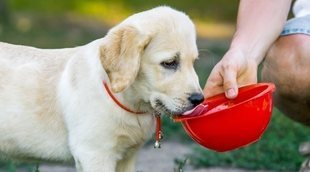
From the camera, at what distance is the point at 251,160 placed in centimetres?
523

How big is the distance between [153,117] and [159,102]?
245mm

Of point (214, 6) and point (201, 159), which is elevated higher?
point (201, 159)

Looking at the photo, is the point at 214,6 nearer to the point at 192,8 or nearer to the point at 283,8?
the point at 192,8

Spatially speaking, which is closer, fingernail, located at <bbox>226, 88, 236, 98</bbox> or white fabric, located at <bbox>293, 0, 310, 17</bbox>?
fingernail, located at <bbox>226, 88, 236, 98</bbox>

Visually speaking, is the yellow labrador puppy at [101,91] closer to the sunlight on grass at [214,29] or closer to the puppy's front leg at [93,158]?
the puppy's front leg at [93,158]

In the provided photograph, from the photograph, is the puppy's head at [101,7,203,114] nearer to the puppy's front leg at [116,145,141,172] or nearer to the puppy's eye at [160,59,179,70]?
the puppy's eye at [160,59,179,70]

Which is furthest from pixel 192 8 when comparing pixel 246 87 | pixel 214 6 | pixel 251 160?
pixel 246 87

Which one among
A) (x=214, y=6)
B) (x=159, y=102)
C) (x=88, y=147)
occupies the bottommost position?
(x=214, y=6)

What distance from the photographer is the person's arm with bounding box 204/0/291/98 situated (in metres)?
3.75

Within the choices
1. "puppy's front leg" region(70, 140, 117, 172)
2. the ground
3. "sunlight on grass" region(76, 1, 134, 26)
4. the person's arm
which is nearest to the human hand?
the person's arm

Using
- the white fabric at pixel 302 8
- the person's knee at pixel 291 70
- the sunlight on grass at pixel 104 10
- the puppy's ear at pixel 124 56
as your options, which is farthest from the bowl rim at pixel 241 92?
the sunlight on grass at pixel 104 10

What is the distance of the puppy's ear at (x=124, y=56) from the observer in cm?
342

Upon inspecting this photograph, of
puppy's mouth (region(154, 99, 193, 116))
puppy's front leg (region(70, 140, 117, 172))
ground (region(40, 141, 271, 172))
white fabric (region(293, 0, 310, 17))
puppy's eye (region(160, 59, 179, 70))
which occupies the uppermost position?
puppy's eye (region(160, 59, 179, 70))

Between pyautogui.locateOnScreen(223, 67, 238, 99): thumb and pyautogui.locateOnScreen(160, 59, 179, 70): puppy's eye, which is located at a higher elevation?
pyautogui.locateOnScreen(160, 59, 179, 70): puppy's eye
